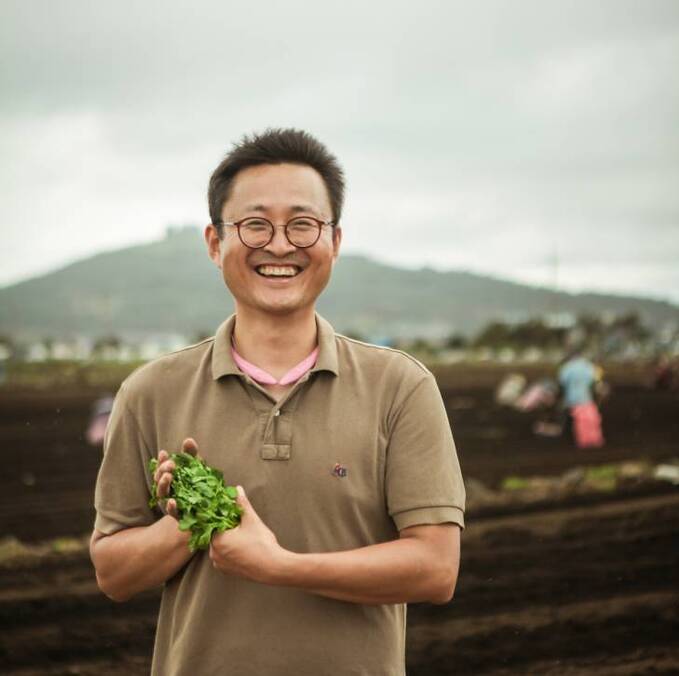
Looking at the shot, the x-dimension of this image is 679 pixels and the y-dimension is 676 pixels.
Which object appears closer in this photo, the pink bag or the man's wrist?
the man's wrist

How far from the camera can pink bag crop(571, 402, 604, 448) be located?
55.0ft

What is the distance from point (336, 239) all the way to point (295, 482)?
2.24 feet

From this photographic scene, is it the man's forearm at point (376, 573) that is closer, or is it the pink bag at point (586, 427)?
the man's forearm at point (376, 573)

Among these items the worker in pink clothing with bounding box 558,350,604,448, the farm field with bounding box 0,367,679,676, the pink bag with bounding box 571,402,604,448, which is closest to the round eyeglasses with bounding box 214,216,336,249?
the farm field with bounding box 0,367,679,676

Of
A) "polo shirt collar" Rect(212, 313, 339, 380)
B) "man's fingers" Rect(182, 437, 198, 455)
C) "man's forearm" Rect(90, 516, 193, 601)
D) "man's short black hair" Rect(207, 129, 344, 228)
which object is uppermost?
"man's short black hair" Rect(207, 129, 344, 228)

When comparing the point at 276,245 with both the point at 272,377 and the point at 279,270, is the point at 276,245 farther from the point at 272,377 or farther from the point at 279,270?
the point at 272,377

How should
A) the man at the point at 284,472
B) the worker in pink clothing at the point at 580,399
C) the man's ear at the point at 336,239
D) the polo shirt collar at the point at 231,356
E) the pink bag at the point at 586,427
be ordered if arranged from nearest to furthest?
the man at the point at 284,472
the polo shirt collar at the point at 231,356
the man's ear at the point at 336,239
the worker in pink clothing at the point at 580,399
the pink bag at the point at 586,427

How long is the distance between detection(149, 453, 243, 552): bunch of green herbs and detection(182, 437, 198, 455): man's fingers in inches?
1.0

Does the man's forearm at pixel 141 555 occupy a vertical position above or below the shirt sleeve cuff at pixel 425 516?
below

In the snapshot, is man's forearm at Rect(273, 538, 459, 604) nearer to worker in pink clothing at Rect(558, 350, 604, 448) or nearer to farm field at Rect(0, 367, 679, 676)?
farm field at Rect(0, 367, 679, 676)

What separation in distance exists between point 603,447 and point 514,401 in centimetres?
1068

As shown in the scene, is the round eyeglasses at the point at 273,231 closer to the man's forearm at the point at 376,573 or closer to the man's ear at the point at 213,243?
the man's ear at the point at 213,243

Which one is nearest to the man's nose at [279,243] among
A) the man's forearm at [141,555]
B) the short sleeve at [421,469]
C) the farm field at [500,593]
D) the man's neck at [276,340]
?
the man's neck at [276,340]

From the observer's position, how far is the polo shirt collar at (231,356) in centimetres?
221
